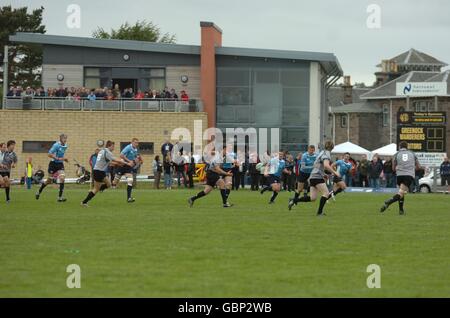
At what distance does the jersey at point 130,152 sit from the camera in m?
29.9

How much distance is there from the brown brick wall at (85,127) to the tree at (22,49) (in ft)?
112

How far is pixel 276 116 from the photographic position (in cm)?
5653

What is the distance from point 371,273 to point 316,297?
1850mm

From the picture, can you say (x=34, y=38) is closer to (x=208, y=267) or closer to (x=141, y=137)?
(x=141, y=137)

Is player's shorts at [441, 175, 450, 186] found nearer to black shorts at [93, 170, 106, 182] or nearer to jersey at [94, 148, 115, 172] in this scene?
jersey at [94, 148, 115, 172]

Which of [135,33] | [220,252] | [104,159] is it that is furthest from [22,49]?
[220,252]

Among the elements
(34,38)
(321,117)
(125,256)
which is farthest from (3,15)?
(125,256)

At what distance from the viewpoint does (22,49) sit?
89.8m

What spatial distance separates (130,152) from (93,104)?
24.3 meters

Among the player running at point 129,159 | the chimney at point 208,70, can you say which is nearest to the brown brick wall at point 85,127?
the chimney at point 208,70

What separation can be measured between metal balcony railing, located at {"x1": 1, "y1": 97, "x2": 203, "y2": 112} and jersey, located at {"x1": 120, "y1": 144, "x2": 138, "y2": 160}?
23.8 meters

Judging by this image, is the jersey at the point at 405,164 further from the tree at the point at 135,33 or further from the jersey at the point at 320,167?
the tree at the point at 135,33

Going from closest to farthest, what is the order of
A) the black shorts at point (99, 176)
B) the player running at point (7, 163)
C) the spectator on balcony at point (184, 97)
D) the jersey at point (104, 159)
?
1. the black shorts at point (99, 176)
2. the jersey at point (104, 159)
3. the player running at point (7, 163)
4. the spectator on balcony at point (184, 97)

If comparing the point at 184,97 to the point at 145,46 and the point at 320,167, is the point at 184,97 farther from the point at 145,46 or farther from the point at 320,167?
the point at 320,167
